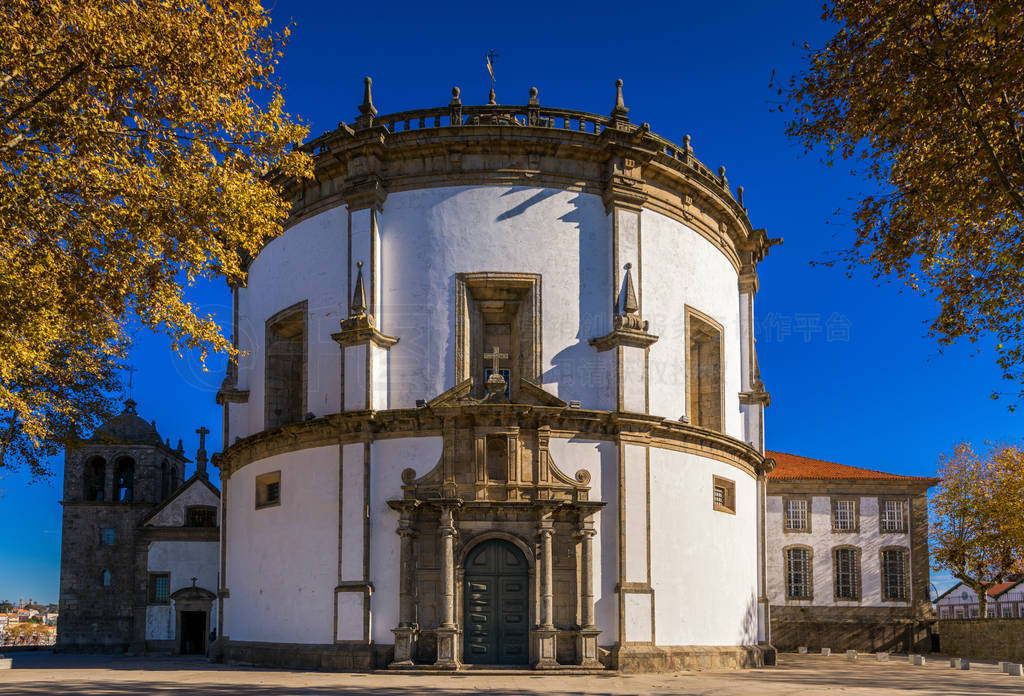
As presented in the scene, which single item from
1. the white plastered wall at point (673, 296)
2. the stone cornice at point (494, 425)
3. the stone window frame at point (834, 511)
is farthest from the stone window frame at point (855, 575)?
the stone cornice at point (494, 425)

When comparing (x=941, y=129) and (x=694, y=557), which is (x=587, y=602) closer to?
(x=694, y=557)

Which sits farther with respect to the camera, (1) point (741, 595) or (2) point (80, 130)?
(1) point (741, 595)

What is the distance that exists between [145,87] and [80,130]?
3.60 ft

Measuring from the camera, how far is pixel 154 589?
3822 centimetres

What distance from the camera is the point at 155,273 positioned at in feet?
51.2

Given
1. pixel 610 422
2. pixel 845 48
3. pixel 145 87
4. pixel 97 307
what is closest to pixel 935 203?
pixel 845 48

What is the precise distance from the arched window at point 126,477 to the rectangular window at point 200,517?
5712mm

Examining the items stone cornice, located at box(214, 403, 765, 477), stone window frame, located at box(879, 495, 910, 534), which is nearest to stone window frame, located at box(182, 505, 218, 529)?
stone cornice, located at box(214, 403, 765, 477)

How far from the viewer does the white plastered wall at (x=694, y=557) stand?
76.5 feet

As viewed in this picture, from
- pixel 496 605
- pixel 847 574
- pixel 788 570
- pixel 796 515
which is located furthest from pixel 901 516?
pixel 496 605

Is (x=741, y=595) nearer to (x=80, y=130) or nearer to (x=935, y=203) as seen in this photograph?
(x=935, y=203)

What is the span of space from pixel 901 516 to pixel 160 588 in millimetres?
Result: 29388

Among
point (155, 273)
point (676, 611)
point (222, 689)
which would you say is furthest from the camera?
point (676, 611)

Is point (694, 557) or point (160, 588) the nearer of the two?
point (694, 557)
